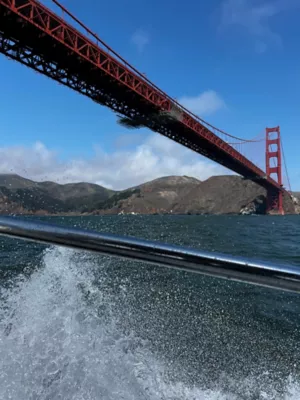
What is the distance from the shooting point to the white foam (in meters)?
1.14

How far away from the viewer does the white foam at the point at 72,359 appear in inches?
44.8

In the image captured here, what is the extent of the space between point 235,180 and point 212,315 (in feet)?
194

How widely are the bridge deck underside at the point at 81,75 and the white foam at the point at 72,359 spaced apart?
10646 mm

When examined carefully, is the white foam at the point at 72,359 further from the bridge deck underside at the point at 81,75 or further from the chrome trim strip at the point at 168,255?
the bridge deck underside at the point at 81,75

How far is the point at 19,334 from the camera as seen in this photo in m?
1.53

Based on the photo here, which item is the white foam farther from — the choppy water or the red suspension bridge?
the red suspension bridge

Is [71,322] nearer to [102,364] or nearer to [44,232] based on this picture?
[102,364]

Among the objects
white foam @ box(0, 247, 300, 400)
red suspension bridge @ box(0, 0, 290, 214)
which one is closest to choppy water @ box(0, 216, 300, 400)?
white foam @ box(0, 247, 300, 400)

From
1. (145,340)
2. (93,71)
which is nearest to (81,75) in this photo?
(93,71)

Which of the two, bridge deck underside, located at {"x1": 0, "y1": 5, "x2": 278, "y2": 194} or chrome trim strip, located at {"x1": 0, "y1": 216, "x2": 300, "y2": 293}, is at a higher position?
bridge deck underside, located at {"x1": 0, "y1": 5, "x2": 278, "y2": 194}

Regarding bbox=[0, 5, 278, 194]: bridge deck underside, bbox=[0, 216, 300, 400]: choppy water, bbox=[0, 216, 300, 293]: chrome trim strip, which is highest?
bbox=[0, 5, 278, 194]: bridge deck underside

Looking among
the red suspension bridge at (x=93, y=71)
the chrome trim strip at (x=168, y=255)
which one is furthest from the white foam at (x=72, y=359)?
the red suspension bridge at (x=93, y=71)

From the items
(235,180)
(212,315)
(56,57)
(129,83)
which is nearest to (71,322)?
(212,315)

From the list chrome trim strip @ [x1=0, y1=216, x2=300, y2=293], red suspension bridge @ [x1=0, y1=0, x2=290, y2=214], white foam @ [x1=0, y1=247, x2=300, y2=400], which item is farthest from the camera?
red suspension bridge @ [x1=0, y1=0, x2=290, y2=214]
